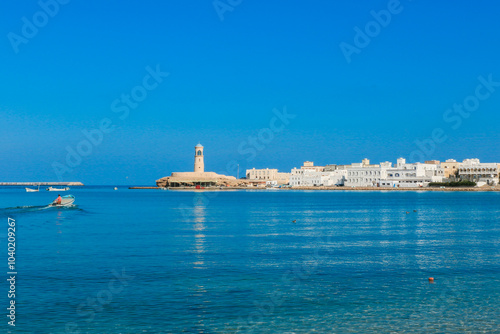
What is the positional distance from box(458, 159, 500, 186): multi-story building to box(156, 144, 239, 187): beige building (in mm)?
73426

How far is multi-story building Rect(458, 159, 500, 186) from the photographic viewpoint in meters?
142

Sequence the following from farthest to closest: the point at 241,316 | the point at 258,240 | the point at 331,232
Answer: the point at 331,232, the point at 258,240, the point at 241,316

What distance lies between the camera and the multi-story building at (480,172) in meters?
142

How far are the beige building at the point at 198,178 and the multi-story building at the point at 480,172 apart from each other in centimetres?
7343

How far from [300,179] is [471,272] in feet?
505

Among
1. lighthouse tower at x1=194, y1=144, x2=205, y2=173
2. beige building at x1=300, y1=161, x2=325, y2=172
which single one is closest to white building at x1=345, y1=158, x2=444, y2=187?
beige building at x1=300, y1=161, x2=325, y2=172

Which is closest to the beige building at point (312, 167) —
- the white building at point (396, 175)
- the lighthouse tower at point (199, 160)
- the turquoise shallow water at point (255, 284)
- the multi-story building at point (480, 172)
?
the white building at point (396, 175)

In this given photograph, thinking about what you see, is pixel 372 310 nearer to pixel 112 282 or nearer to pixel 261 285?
pixel 261 285

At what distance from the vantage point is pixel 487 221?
122 ft

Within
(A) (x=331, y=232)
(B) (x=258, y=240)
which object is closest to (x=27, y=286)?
(B) (x=258, y=240)

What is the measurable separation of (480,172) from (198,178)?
8333 centimetres

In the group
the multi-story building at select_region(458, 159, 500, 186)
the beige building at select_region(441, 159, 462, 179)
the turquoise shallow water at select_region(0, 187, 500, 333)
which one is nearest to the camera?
the turquoise shallow water at select_region(0, 187, 500, 333)

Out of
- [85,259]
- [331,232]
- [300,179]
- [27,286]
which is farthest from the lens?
[300,179]

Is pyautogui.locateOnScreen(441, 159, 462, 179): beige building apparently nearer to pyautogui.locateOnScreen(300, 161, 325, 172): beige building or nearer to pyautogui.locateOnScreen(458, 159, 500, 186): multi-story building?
pyautogui.locateOnScreen(458, 159, 500, 186): multi-story building
